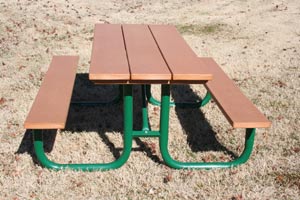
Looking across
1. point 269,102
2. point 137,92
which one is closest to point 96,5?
point 137,92

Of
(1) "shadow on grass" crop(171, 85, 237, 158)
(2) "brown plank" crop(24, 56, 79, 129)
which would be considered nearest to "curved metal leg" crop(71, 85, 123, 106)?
(2) "brown plank" crop(24, 56, 79, 129)

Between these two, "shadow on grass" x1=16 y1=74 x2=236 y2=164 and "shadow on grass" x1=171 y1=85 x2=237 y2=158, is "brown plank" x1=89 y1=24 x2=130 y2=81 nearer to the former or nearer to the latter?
"shadow on grass" x1=16 y1=74 x2=236 y2=164

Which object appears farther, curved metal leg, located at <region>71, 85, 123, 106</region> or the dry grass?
curved metal leg, located at <region>71, 85, 123, 106</region>

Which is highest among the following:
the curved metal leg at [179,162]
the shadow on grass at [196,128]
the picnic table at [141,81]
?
the picnic table at [141,81]

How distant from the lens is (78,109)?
15.8 ft

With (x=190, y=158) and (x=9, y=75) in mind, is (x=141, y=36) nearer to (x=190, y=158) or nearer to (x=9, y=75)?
(x=190, y=158)

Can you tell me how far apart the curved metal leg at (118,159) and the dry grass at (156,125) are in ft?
0.20

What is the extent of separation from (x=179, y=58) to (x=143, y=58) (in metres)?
0.30

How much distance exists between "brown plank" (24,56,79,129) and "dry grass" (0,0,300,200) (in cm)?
51

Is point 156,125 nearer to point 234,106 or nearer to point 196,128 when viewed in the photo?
point 196,128

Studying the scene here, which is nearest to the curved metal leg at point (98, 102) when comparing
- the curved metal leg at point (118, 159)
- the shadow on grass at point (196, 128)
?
the shadow on grass at point (196, 128)

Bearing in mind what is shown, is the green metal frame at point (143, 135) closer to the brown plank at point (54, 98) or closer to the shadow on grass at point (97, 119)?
the brown plank at point (54, 98)

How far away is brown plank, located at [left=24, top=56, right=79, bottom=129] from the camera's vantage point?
3.20 meters

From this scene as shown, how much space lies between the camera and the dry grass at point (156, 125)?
3408mm
